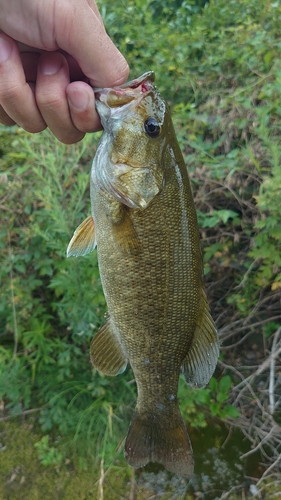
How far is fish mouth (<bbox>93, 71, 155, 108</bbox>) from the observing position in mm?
1244

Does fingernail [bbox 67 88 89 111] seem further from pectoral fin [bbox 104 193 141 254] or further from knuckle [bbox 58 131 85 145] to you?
pectoral fin [bbox 104 193 141 254]

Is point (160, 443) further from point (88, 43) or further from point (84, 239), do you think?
point (88, 43)

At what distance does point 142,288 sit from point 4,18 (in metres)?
0.97

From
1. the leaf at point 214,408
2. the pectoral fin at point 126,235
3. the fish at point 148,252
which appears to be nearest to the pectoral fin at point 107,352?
the fish at point 148,252

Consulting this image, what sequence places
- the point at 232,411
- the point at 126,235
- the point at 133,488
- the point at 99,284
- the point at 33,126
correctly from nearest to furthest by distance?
the point at 126,235 → the point at 33,126 → the point at 99,284 → the point at 133,488 → the point at 232,411

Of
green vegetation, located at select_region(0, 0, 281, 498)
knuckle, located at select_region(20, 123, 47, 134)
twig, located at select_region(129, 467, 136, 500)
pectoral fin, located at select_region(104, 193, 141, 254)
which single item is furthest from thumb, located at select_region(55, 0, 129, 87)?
twig, located at select_region(129, 467, 136, 500)

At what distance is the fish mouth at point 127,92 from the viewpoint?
124cm

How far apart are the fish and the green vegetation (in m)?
0.66

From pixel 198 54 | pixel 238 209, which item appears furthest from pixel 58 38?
pixel 198 54

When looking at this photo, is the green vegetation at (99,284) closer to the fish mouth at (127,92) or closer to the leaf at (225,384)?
the leaf at (225,384)

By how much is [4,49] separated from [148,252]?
2.67 feet

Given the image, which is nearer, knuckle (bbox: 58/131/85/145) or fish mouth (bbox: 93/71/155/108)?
fish mouth (bbox: 93/71/155/108)

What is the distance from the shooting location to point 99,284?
2156 millimetres

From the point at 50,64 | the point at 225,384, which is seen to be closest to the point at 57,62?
the point at 50,64
